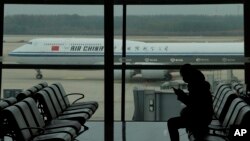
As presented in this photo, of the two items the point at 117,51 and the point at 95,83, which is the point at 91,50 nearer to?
the point at 117,51

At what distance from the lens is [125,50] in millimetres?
8602

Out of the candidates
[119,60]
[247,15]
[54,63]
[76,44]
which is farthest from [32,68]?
[247,15]

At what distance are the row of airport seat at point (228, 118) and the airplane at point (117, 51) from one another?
205 centimetres

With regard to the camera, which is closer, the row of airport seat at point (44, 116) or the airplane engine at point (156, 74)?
the row of airport seat at point (44, 116)

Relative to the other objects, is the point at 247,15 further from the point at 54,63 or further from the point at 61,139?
the point at 61,139

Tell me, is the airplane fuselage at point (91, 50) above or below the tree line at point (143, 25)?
below

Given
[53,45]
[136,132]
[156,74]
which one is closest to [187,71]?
[136,132]

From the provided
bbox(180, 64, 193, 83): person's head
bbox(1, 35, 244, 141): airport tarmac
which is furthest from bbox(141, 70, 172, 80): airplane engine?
bbox(180, 64, 193, 83): person's head

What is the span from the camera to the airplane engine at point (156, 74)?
870cm

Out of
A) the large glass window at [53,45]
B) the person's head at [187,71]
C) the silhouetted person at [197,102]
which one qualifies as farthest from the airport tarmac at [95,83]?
the person's head at [187,71]

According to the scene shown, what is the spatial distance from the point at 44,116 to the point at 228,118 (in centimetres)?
249

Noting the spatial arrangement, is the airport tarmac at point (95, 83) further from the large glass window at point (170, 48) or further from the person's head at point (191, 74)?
the person's head at point (191, 74)
